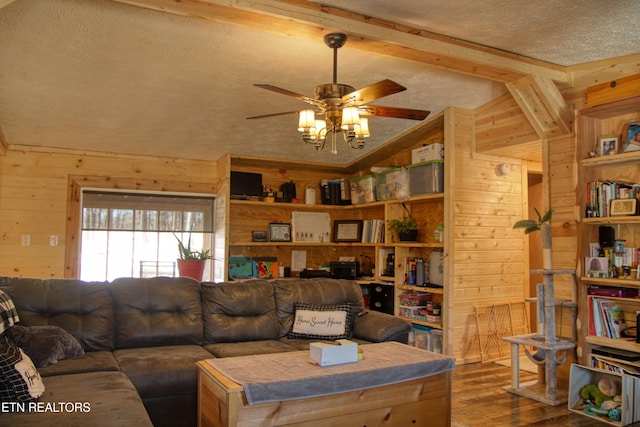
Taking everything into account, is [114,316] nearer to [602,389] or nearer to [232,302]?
[232,302]

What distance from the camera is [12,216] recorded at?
5.04 metres

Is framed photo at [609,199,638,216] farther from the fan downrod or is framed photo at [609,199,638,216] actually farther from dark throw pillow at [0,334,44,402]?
dark throw pillow at [0,334,44,402]

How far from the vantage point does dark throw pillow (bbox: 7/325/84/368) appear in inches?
111

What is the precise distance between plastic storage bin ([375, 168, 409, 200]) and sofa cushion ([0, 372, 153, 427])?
3.64 m

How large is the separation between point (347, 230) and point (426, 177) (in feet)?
5.11

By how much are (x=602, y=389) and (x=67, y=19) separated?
4.34 m

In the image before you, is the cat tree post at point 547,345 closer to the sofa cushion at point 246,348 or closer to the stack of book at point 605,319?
the stack of book at point 605,319

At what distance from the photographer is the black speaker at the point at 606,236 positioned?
12.4ft

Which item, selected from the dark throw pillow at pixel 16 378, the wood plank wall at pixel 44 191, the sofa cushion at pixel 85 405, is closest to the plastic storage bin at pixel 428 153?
the wood plank wall at pixel 44 191

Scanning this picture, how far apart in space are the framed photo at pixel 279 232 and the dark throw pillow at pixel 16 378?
154 inches

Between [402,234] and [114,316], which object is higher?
[402,234]

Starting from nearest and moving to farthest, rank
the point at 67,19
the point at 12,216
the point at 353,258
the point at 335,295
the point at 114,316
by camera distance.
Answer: the point at 67,19, the point at 114,316, the point at 335,295, the point at 12,216, the point at 353,258

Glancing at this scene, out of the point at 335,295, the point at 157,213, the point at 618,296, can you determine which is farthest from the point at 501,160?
the point at 157,213

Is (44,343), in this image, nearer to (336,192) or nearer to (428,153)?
(428,153)
